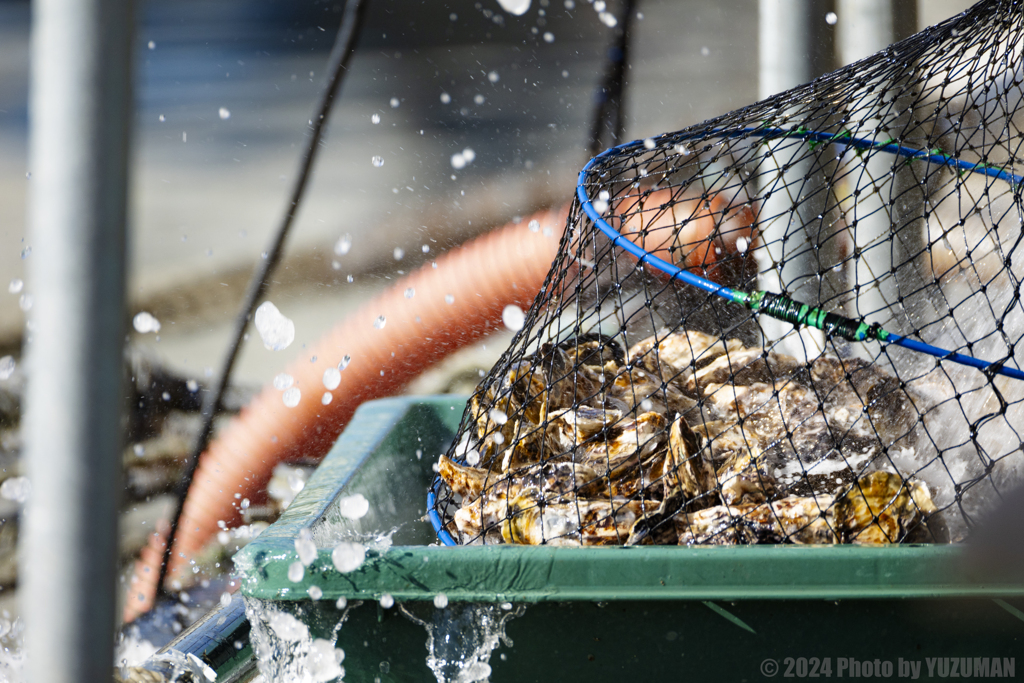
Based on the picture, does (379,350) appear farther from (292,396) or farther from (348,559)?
(348,559)

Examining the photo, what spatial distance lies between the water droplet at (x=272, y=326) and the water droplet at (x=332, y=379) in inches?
34.4

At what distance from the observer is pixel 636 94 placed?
334 centimetres

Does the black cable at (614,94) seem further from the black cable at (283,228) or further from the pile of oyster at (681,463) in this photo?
the pile of oyster at (681,463)

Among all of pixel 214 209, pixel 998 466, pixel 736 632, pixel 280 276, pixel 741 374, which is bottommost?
pixel 736 632

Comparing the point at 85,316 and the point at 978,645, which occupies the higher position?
the point at 85,316

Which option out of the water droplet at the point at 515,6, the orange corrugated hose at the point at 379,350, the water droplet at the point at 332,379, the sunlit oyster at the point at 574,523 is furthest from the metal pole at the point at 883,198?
the water droplet at the point at 515,6

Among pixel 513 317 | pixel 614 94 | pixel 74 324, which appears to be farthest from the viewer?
pixel 614 94

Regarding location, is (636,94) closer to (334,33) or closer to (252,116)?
(334,33)

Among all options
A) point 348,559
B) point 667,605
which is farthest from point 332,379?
point 667,605

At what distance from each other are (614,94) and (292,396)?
6.14 feet

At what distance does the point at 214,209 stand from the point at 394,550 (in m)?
3.35

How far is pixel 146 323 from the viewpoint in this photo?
12.4 feet

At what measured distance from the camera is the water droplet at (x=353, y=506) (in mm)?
1078

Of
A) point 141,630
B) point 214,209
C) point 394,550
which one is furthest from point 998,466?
point 214,209
